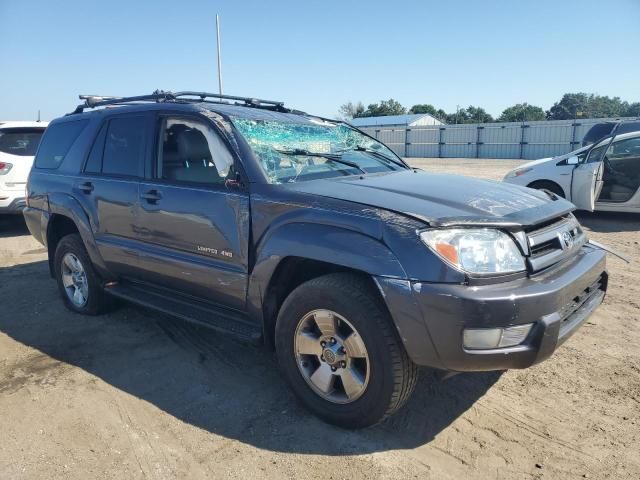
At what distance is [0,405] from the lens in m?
3.20

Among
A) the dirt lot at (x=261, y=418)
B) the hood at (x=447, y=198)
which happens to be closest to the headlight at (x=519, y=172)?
the dirt lot at (x=261, y=418)

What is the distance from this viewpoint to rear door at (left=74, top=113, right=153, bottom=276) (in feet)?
13.1

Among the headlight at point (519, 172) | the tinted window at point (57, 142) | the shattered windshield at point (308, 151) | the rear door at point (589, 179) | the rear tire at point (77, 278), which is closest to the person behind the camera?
the shattered windshield at point (308, 151)

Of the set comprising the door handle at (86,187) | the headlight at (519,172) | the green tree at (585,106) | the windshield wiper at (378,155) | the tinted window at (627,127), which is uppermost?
the green tree at (585,106)

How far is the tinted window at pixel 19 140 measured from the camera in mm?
8555

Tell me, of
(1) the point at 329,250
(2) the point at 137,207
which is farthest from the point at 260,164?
(2) the point at 137,207

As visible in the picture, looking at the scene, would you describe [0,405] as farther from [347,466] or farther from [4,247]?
[4,247]

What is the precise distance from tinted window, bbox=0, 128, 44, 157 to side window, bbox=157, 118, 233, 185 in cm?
612

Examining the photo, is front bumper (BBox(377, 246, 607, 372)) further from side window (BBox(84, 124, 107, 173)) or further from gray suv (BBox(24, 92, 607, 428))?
side window (BBox(84, 124, 107, 173))

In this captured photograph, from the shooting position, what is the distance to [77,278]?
15.8 ft

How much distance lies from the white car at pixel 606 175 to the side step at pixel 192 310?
7.09m

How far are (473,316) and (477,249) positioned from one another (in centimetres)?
35

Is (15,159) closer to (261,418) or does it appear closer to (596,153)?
(261,418)

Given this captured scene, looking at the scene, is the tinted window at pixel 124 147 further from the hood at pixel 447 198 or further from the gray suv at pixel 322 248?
the hood at pixel 447 198
